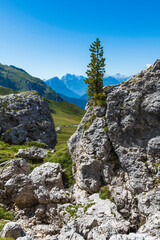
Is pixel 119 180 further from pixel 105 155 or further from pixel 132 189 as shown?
pixel 105 155

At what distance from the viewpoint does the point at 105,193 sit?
67.3 ft

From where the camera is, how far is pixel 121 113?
859 inches

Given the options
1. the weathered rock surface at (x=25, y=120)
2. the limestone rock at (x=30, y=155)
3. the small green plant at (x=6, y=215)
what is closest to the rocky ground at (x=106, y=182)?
the small green plant at (x=6, y=215)

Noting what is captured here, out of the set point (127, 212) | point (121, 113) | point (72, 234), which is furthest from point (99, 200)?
point (121, 113)

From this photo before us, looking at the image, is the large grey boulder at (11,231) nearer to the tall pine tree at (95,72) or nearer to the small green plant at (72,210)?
the small green plant at (72,210)

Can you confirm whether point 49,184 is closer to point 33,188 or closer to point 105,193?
point 33,188

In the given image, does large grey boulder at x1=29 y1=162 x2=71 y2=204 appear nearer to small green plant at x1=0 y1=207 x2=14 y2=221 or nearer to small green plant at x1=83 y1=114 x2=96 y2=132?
small green plant at x1=0 y1=207 x2=14 y2=221

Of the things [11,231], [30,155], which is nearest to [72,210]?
[11,231]

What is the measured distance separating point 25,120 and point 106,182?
37.6 meters

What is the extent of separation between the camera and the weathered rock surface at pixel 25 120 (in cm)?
4778

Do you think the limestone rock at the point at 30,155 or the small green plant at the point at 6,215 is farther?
the limestone rock at the point at 30,155

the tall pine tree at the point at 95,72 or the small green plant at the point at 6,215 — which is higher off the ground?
the tall pine tree at the point at 95,72

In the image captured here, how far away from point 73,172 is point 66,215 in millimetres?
7985

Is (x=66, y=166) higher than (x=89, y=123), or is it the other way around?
(x=89, y=123)
